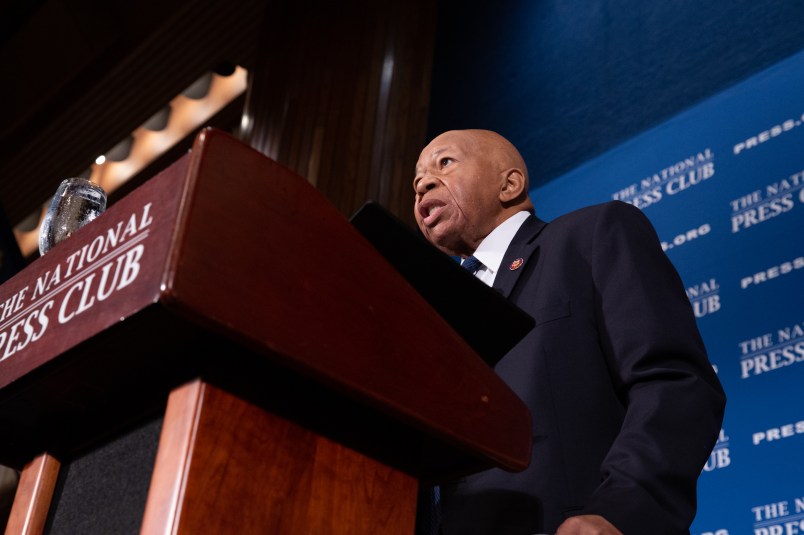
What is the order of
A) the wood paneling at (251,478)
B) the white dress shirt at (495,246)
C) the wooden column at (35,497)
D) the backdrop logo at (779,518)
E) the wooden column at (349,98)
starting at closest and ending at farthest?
the wood paneling at (251,478) < the wooden column at (35,497) < the white dress shirt at (495,246) < the backdrop logo at (779,518) < the wooden column at (349,98)

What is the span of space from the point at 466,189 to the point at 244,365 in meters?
0.97

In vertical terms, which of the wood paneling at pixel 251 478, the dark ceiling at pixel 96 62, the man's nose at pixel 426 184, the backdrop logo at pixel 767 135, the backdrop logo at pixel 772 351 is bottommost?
the wood paneling at pixel 251 478

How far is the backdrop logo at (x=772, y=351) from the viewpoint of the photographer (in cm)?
197

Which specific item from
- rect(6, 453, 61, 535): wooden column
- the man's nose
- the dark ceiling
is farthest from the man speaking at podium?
the dark ceiling

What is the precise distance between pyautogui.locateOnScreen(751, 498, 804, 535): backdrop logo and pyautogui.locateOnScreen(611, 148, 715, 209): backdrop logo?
822 millimetres

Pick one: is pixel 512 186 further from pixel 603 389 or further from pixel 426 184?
pixel 603 389

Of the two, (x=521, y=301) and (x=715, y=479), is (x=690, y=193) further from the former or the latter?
(x=521, y=301)

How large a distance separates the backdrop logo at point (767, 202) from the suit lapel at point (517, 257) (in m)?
0.87

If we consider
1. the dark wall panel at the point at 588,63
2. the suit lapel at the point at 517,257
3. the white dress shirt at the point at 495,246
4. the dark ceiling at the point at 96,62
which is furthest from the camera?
the dark ceiling at the point at 96,62

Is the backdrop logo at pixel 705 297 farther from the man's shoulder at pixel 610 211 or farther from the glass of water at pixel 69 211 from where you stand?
the glass of water at pixel 69 211

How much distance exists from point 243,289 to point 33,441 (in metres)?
0.35

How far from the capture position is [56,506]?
0.89 metres

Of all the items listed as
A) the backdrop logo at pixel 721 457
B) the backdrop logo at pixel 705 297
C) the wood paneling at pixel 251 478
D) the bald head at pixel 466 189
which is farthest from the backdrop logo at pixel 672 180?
the wood paneling at pixel 251 478

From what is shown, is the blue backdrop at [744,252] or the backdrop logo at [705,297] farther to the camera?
the backdrop logo at [705,297]
